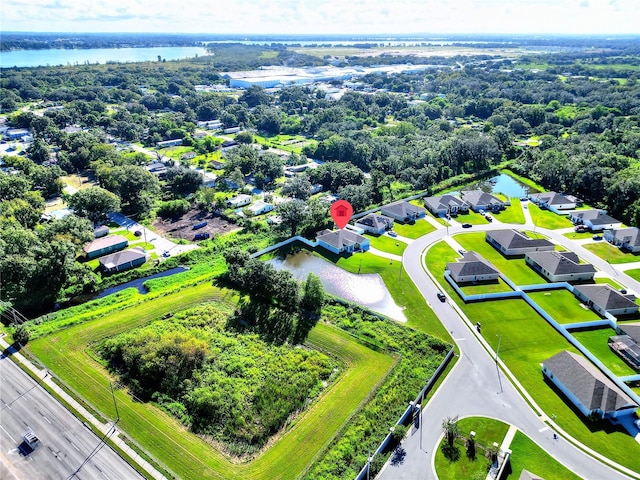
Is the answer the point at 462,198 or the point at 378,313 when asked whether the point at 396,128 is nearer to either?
the point at 462,198

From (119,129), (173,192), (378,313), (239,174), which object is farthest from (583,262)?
(119,129)

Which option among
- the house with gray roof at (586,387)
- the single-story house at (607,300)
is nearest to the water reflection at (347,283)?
the house with gray roof at (586,387)

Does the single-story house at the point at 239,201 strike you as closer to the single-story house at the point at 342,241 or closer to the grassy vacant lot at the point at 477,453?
the single-story house at the point at 342,241

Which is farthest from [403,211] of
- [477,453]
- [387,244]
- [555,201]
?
[477,453]

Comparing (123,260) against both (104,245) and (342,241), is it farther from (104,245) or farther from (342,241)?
(342,241)

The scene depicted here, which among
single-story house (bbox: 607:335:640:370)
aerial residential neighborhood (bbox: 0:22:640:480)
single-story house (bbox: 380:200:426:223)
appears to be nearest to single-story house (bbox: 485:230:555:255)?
aerial residential neighborhood (bbox: 0:22:640:480)
